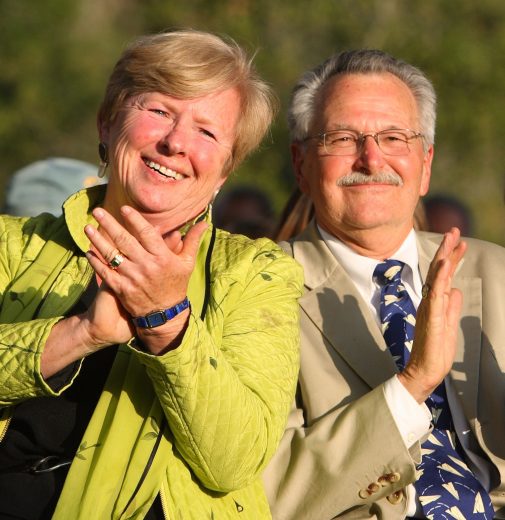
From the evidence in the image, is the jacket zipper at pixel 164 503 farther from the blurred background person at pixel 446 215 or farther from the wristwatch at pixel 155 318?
the blurred background person at pixel 446 215

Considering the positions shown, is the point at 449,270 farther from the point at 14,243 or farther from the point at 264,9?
the point at 264,9

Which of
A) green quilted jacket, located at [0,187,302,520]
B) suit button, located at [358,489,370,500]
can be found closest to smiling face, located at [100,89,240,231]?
green quilted jacket, located at [0,187,302,520]

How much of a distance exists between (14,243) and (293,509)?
1.05m

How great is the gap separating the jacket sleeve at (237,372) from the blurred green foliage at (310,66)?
1065cm

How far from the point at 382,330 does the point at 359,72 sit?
0.86 metres

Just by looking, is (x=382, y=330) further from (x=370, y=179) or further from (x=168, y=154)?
(x=168, y=154)

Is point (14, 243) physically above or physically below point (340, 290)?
above

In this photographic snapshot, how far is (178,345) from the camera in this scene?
95.8 inches

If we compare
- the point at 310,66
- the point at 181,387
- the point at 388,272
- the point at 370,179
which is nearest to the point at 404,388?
the point at 388,272

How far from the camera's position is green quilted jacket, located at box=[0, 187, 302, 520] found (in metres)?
2.52

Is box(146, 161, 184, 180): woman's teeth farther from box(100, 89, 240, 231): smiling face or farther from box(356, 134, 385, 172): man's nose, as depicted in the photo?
box(356, 134, 385, 172): man's nose

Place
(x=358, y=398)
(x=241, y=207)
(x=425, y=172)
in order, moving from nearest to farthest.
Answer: (x=358, y=398) → (x=425, y=172) → (x=241, y=207)

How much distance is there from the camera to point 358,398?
3256 millimetres

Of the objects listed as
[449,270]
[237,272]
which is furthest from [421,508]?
[237,272]
